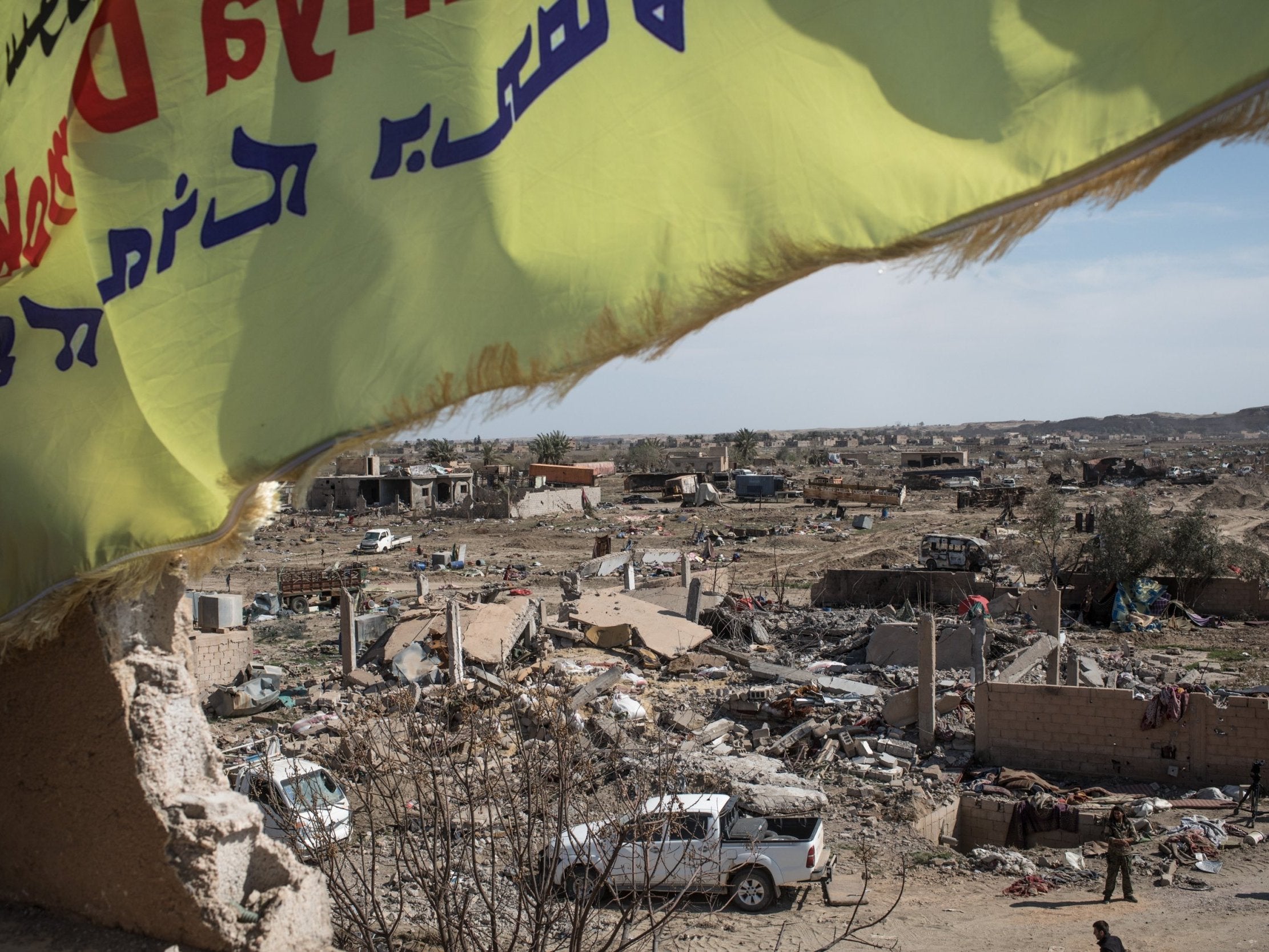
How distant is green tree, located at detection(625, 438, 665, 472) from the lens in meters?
69.4

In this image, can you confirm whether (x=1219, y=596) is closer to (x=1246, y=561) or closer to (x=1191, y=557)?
(x=1191, y=557)

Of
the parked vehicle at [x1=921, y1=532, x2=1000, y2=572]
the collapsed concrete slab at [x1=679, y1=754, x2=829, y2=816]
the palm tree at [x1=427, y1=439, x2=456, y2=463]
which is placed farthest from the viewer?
the palm tree at [x1=427, y1=439, x2=456, y2=463]

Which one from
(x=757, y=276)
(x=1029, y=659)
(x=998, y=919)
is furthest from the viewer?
(x=1029, y=659)

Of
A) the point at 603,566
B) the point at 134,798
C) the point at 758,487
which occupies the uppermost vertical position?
the point at 134,798

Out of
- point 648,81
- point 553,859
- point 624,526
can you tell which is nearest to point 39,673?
point 553,859

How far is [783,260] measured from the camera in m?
1.41

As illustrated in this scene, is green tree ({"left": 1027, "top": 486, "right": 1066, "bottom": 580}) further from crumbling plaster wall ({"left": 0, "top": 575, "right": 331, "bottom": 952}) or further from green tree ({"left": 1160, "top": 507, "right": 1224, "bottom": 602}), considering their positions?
crumbling plaster wall ({"left": 0, "top": 575, "right": 331, "bottom": 952})

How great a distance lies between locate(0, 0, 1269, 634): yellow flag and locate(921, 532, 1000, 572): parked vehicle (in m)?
26.7

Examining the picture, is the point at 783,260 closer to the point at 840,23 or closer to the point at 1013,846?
the point at 840,23

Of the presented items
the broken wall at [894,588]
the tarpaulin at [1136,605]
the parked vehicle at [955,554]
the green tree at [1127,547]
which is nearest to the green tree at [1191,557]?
the green tree at [1127,547]

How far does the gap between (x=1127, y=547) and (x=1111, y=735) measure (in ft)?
39.7

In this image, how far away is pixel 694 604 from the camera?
20.4 meters

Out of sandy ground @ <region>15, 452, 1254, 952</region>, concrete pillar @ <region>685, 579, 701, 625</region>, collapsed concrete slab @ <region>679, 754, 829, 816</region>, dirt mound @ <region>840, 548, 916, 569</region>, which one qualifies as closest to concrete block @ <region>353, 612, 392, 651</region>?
sandy ground @ <region>15, 452, 1254, 952</region>

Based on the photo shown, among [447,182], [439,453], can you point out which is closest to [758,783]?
[447,182]
